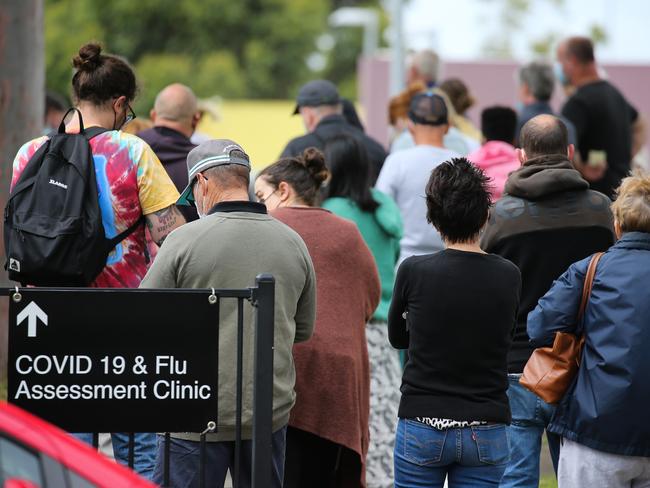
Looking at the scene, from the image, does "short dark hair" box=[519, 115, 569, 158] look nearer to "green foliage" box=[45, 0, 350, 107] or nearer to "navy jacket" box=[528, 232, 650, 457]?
"navy jacket" box=[528, 232, 650, 457]

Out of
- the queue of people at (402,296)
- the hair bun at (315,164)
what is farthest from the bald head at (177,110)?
the hair bun at (315,164)

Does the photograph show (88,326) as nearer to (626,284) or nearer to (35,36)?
(626,284)

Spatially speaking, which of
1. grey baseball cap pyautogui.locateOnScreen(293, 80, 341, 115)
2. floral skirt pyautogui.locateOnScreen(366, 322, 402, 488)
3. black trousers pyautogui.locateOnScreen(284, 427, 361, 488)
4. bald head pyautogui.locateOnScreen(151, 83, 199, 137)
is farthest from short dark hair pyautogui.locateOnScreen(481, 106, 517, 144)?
black trousers pyautogui.locateOnScreen(284, 427, 361, 488)

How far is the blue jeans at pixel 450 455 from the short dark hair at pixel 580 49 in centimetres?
503

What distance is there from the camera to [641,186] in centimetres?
465

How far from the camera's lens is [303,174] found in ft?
18.6

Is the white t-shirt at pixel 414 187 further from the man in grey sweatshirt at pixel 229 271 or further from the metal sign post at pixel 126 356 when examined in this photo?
the metal sign post at pixel 126 356

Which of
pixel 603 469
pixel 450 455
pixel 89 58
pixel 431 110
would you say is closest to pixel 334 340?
pixel 450 455

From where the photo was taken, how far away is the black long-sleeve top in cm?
455

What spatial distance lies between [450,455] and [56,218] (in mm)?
1828

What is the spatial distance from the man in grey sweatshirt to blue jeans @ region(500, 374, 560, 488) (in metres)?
1.28

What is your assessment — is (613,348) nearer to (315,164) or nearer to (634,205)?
(634,205)

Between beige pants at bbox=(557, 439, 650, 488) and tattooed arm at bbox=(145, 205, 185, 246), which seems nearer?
beige pants at bbox=(557, 439, 650, 488)

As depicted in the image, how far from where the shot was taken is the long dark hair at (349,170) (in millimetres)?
6477
